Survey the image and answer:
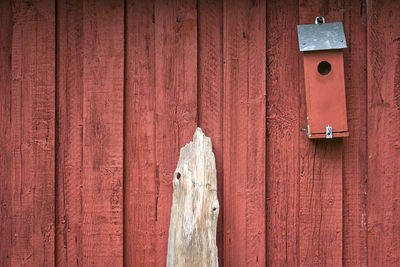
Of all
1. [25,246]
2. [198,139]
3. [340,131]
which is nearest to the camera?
[340,131]

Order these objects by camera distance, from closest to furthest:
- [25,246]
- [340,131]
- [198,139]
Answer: [340,131]
[198,139]
[25,246]

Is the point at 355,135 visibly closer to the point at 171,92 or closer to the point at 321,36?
the point at 321,36

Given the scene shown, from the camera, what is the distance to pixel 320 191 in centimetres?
170

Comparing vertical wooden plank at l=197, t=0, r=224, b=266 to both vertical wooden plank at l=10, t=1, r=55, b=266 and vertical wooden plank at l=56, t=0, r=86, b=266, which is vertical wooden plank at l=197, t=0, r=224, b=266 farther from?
vertical wooden plank at l=10, t=1, r=55, b=266

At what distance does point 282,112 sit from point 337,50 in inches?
15.3

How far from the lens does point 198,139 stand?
1.66 meters

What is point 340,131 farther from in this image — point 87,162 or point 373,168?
point 87,162

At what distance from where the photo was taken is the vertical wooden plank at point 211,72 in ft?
5.72

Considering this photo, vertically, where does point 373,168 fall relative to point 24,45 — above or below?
below

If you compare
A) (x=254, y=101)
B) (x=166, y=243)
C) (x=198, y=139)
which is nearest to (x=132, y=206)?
(x=166, y=243)

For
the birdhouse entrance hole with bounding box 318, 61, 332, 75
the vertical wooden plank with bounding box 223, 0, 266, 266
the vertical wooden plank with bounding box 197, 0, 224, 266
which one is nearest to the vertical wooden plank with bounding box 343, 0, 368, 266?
the birdhouse entrance hole with bounding box 318, 61, 332, 75

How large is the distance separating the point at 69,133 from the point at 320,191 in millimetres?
1330

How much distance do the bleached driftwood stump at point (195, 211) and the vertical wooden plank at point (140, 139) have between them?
16 centimetres

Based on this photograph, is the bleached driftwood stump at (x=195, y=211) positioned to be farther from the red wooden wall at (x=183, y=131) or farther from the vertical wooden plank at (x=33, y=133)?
the vertical wooden plank at (x=33, y=133)
